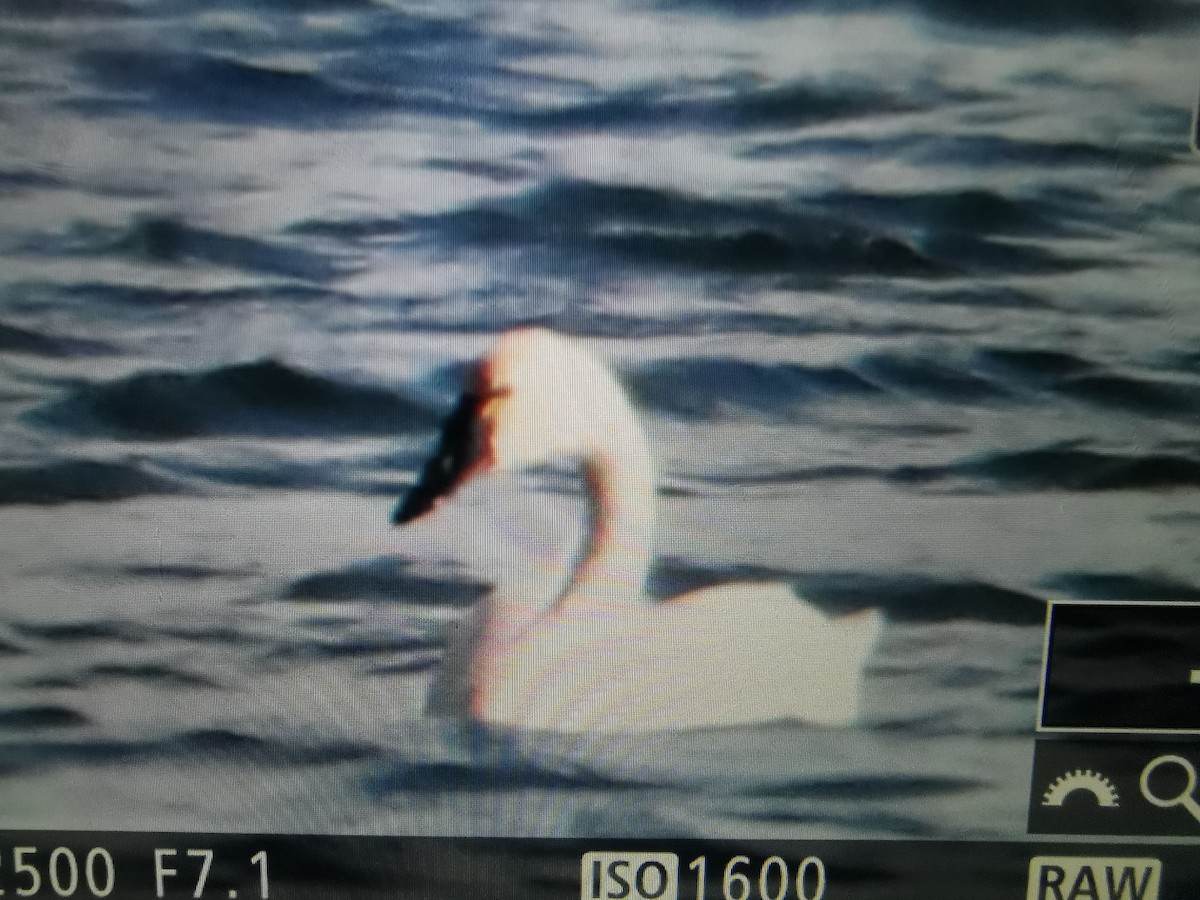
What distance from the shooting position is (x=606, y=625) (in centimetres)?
95

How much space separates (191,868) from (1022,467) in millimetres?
736

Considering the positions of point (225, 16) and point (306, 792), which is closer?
point (225, 16)

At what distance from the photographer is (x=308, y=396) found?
91 cm

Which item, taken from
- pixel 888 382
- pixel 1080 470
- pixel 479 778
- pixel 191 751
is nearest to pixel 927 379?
pixel 888 382

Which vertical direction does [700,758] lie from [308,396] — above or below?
below

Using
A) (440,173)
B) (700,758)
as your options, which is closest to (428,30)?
(440,173)

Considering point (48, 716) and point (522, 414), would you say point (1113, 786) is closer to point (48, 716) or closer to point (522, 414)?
point (522, 414)

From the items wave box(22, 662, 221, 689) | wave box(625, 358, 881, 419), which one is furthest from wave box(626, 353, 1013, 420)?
wave box(22, 662, 221, 689)

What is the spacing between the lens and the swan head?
908mm

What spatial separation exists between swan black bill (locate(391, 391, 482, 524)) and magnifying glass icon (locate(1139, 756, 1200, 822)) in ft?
1.99

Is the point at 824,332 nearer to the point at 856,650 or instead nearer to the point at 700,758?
the point at 856,650

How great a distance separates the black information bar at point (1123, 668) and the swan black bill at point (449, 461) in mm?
474

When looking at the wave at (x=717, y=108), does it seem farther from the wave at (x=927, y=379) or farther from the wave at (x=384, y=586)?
the wave at (x=384, y=586)

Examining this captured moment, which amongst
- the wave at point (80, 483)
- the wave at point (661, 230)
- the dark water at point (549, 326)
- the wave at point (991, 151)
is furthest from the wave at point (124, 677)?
the wave at point (991, 151)
